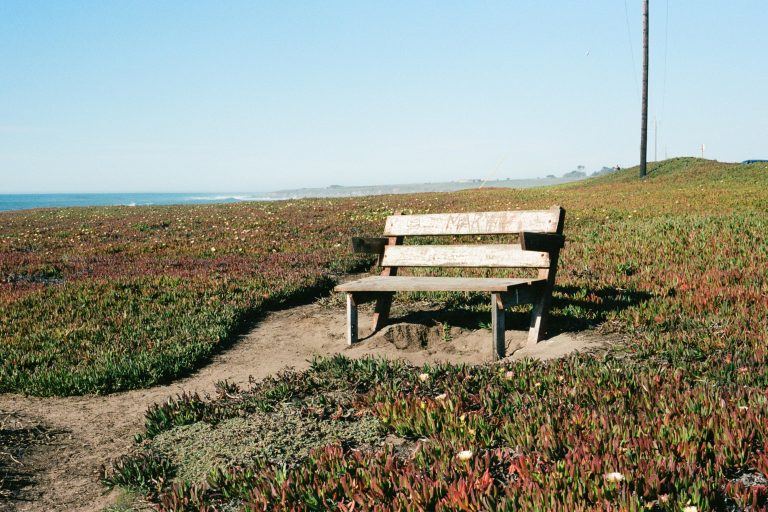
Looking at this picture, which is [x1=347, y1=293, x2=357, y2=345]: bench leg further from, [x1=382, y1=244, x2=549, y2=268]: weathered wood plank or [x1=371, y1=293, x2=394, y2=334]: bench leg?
[x1=382, y1=244, x2=549, y2=268]: weathered wood plank

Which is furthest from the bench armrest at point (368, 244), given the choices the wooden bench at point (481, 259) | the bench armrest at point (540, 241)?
the bench armrest at point (540, 241)

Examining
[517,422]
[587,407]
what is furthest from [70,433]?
[587,407]

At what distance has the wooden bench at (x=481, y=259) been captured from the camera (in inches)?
265

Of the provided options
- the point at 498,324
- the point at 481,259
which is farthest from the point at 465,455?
the point at 481,259

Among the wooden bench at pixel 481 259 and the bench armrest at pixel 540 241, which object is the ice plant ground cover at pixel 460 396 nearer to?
the wooden bench at pixel 481 259

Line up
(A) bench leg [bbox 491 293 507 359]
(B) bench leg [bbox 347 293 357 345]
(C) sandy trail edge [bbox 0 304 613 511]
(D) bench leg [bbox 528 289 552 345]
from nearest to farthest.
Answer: (C) sandy trail edge [bbox 0 304 613 511] → (A) bench leg [bbox 491 293 507 359] → (D) bench leg [bbox 528 289 552 345] → (B) bench leg [bbox 347 293 357 345]

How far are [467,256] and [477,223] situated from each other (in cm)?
41

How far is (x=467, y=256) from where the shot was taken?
305 inches

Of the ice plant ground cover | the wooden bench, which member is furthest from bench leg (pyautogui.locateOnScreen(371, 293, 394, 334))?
the ice plant ground cover

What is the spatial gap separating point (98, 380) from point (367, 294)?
303cm

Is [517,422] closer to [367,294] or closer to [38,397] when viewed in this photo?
[367,294]

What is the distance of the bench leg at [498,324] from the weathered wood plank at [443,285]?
138mm

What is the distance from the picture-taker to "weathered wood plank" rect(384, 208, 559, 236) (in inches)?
288

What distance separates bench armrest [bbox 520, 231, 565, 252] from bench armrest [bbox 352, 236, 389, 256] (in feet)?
7.55
